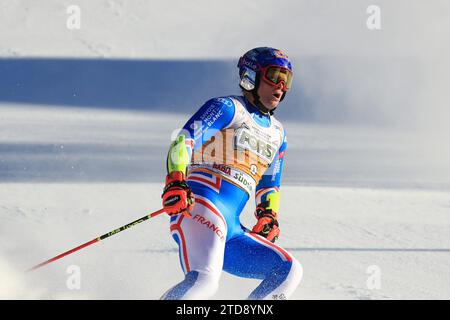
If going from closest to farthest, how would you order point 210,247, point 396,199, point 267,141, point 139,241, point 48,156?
1. point 210,247
2. point 267,141
3. point 139,241
4. point 396,199
5. point 48,156

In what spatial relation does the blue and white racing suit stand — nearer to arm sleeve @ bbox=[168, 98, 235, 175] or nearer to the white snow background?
arm sleeve @ bbox=[168, 98, 235, 175]

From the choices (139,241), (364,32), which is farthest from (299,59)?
(139,241)

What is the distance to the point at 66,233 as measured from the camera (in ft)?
24.3

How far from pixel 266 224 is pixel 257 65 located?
0.91 metres

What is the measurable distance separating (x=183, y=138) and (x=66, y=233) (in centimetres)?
318

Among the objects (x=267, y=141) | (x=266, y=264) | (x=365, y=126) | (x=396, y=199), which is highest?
(x=267, y=141)

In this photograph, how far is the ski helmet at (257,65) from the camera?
4906 millimetres

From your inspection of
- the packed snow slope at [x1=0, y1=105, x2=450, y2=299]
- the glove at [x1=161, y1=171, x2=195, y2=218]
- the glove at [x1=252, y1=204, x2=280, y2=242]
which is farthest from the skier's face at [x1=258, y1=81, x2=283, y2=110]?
the packed snow slope at [x1=0, y1=105, x2=450, y2=299]

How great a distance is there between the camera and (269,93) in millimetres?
4930

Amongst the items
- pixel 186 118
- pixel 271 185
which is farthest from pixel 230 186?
pixel 186 118

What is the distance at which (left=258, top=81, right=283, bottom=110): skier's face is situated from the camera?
16.1 feet

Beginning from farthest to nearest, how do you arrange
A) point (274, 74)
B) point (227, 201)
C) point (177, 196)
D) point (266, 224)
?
point (266, 224) < point (274, 74) < point (227, 201) < point (177, 196)

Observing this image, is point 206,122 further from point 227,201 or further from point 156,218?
point 156,218
